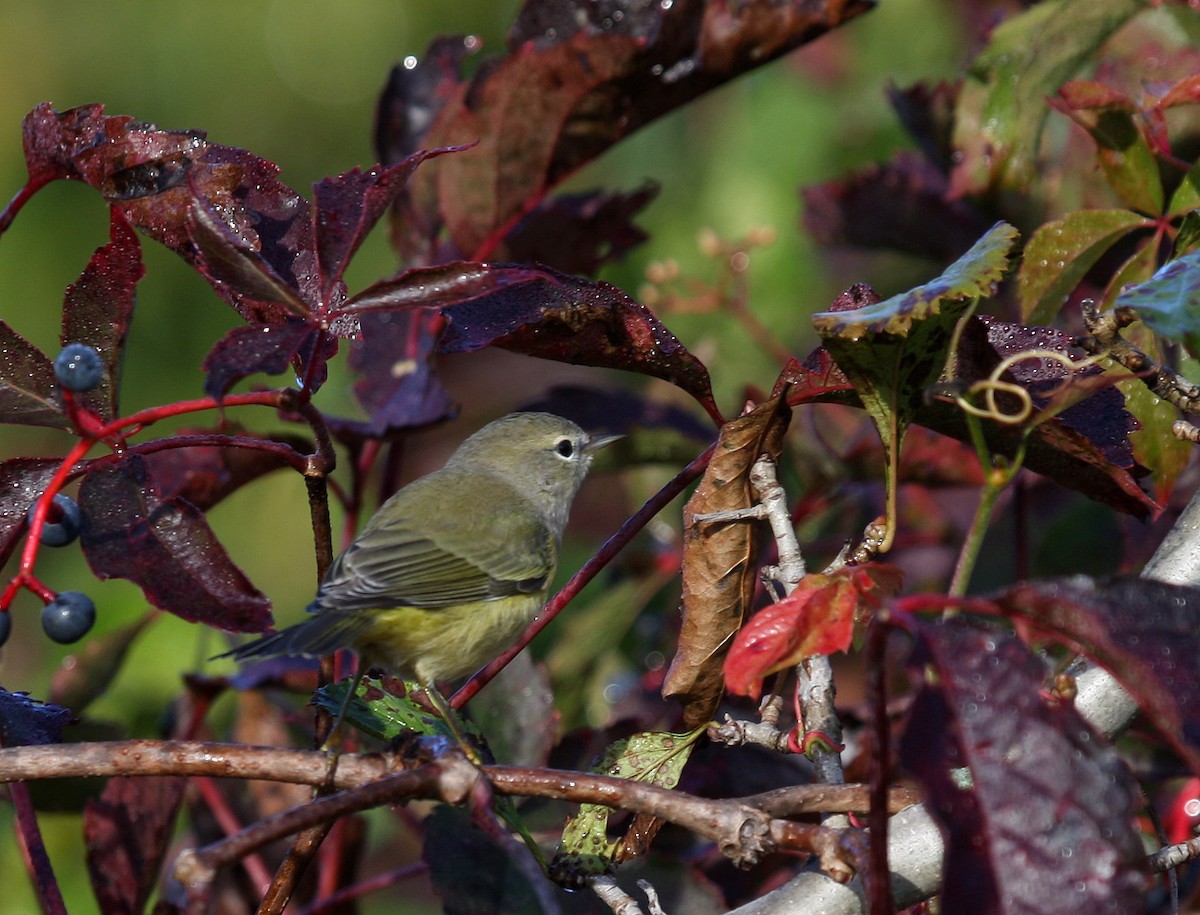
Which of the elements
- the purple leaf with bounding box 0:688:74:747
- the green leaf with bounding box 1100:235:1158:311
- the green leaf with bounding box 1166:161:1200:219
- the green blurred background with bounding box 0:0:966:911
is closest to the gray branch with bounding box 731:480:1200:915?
the green leaf with bounding box 1100:235:1158:311

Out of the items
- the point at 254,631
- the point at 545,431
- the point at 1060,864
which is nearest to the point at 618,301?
the point at 254,631

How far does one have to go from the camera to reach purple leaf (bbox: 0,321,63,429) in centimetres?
156

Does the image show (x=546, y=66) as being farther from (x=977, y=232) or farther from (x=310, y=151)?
(x=310, y=151)

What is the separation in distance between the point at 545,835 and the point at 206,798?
732 mm

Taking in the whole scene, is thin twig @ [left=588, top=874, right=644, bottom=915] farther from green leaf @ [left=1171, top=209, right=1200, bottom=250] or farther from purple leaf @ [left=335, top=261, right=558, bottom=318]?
green leaf @ [left=1171, top=209, right=1200, bottom=250]

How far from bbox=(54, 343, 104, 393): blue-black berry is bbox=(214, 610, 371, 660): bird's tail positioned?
48 centimetres

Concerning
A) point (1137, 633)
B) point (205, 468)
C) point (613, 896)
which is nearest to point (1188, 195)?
point (1137, 633)

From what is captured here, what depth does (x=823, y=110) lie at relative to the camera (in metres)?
3.98

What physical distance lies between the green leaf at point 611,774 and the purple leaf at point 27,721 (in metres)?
0.64

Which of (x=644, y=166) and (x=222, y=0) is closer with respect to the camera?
(x=644, y=166)

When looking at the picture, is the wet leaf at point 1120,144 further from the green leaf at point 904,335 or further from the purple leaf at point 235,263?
the purple leaf at point 235,263

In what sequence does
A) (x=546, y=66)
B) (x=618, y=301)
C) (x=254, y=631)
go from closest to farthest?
(x=618, y=301)
(x=254, y=631)
(x=546, y=66)

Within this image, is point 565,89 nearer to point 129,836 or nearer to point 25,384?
point 25,384

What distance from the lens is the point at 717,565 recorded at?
158 cm
